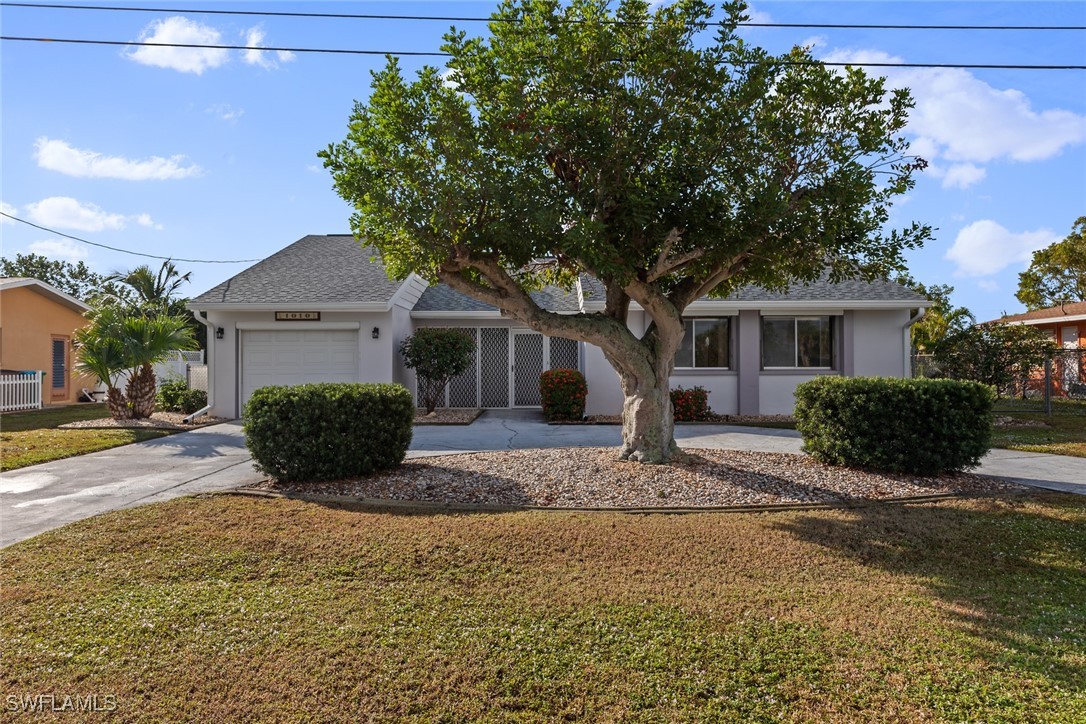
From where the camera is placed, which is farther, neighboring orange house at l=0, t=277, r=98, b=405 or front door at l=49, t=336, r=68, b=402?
front door at l=49, t=336, r=68, b=402

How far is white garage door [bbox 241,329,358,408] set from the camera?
15383 millimetres

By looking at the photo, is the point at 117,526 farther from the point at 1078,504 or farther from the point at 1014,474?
the point at 1014,474

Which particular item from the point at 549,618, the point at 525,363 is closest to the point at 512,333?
the point at 525,363

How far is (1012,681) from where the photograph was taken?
3.25 m

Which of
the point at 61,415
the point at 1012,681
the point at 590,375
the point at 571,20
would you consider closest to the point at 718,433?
the point at 590,375

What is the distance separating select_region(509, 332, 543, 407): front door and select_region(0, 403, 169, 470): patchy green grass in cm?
858

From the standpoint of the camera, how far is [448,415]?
15578mm

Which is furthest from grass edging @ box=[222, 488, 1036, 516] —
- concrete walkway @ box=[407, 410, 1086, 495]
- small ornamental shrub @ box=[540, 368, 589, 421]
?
small ornamental shrub @ box=[540, 368, 589, 421]

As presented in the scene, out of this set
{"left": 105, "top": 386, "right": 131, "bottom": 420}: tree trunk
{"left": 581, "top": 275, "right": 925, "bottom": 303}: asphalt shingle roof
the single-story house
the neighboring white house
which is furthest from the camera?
the single-story house

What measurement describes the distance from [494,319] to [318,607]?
45.0 ft

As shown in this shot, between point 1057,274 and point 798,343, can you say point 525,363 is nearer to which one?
point 798,343

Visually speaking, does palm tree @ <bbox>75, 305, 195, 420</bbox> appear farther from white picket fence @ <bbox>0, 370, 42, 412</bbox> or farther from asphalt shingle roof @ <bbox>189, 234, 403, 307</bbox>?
white picket fence @ <bbox>0, 370, 42, 412</bbox>

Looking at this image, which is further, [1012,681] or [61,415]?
[61,415]

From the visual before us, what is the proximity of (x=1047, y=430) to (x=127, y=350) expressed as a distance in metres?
19.9
